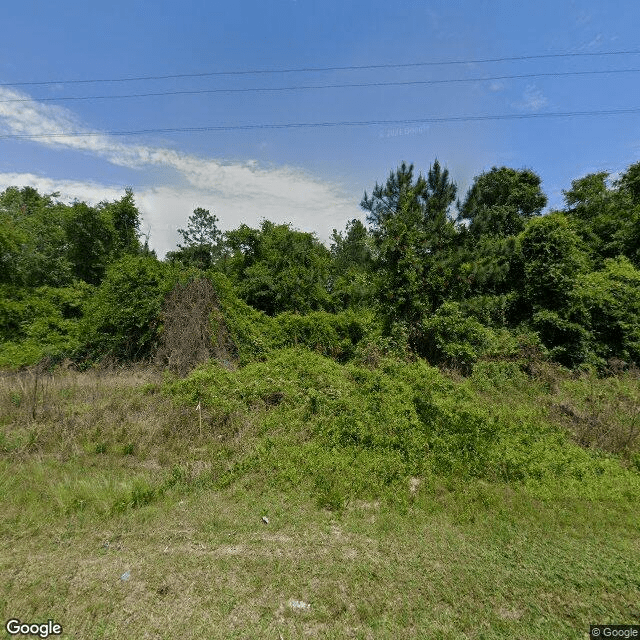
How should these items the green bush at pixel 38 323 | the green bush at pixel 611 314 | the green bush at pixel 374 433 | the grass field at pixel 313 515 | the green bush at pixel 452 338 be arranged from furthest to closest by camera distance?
the green bush at pixel 38 323 → the green bush at pixel 611 314 → the green bush at pixel 452 338 → the green bush at pixel 374 433 → the grass field at pixel 313 515

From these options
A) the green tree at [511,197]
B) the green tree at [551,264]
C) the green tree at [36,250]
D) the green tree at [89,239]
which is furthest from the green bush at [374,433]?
the green tree at [511,197]

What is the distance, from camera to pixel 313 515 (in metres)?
3.48

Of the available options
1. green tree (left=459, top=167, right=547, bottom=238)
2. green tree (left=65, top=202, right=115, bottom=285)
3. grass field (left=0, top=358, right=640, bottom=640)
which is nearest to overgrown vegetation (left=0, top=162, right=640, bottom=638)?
grass field (left=0, top=358, right=640, bottom=640)

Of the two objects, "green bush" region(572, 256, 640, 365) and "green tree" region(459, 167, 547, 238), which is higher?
"green tree" region(459, 167, 547, 238)

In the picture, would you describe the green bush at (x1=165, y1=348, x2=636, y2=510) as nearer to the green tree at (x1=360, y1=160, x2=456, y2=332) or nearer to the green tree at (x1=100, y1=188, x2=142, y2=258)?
the green tree at (x1=360, y1=160, x2=456, y2=332)

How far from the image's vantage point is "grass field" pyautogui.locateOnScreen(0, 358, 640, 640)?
237 cm

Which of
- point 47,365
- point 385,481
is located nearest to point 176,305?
point 47,365

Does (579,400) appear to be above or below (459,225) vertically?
below

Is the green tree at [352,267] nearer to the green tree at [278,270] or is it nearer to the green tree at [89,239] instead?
the green tree at [278,270]

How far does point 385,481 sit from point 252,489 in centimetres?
160

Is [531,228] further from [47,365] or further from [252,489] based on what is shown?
[47,365]

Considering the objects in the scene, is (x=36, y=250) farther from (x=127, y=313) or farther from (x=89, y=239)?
(x=127, y=313)

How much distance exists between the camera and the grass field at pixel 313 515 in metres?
2.37

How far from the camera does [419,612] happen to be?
237 cm
